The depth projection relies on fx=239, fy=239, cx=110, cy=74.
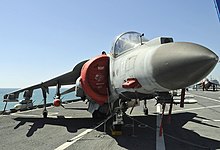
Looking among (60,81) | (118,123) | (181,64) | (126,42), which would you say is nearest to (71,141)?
(118,123)

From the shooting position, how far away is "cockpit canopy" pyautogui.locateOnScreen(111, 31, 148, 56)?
7.35 metres

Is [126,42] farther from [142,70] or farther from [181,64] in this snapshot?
[181,64]

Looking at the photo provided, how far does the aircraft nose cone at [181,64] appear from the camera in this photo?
164 inches

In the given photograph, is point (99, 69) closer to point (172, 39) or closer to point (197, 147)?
point (172, 39)

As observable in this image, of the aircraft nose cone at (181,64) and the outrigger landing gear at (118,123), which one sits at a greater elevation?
the aircraft nose cone at (181,64)

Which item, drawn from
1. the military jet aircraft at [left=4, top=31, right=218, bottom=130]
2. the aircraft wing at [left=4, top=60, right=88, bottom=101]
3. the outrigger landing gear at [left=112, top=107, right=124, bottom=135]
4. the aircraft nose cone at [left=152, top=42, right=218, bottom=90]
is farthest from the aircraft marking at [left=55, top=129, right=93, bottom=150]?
the aircraft wing at [left=4, top=60, right=88, bottom=101]

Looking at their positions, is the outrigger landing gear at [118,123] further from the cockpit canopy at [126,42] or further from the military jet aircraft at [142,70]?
the cockpit canopy at [126,42]

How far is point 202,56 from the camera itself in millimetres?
4156

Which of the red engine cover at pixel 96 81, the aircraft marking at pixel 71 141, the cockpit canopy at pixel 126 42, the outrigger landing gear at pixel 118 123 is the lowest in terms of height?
the aircraft marking at pixel 71 141

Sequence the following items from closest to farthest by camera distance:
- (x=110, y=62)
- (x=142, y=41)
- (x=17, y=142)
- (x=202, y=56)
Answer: (x=202, y=56)
(x=17, y=142)
(x=142, y=41)
(x=110, y=62)

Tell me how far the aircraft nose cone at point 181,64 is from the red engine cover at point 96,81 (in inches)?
142

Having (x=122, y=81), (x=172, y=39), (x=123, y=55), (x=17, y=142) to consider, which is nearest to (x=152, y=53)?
(x=172, y=39)

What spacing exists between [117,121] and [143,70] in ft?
8.52

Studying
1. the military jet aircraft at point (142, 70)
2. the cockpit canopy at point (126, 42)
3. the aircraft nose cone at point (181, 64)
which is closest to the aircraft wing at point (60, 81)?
the military jet aircraft at point (142, 70)
